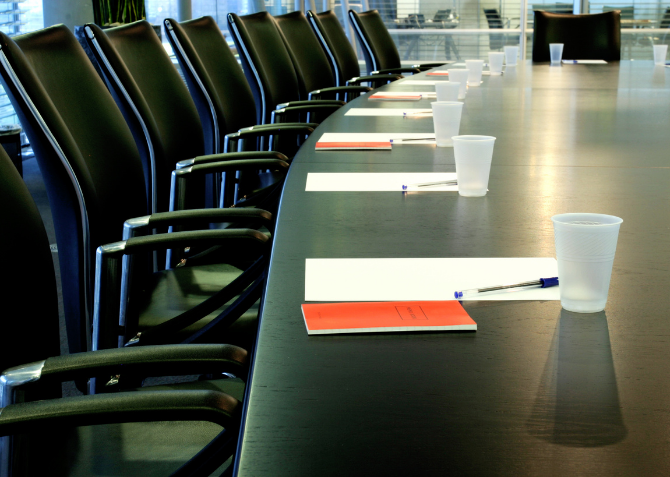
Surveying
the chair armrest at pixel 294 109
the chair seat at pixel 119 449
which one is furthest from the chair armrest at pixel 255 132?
the chair seat at pixel 119 449

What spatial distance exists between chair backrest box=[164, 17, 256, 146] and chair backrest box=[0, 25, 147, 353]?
799 millimetres

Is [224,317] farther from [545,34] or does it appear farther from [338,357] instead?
[545,34]

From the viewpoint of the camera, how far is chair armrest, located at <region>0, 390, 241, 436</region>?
28.7 inches

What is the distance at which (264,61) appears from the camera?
3.42 meters

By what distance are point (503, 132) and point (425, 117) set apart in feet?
1.37

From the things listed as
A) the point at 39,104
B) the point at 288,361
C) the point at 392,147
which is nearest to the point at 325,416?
the point at 288,361

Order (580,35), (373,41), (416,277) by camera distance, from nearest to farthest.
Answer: (416,277), (373,41), (580,35)

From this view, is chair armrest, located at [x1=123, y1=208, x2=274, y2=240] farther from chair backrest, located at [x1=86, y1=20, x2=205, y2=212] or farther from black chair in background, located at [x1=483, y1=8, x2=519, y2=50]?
black chair in background, located at [x1=483, y1=8, x2=519, y2=50]

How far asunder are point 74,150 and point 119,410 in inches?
30.1

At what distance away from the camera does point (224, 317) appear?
134 cm

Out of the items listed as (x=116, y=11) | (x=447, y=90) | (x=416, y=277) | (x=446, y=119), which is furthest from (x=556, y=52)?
(x=416, y=277)

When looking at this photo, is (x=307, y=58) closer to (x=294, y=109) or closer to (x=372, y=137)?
(x=294, y=109)

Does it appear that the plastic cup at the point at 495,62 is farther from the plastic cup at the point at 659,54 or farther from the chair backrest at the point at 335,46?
the plastic cup at the point at 659,54

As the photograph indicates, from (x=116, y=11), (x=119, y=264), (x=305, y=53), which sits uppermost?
(x=116, y=11)
